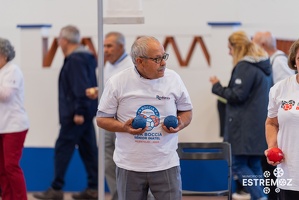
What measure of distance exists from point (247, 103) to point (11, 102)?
1.79 meters

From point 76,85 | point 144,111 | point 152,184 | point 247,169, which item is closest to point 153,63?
point 144,111

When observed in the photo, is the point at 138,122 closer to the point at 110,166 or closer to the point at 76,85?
the point at 110,166

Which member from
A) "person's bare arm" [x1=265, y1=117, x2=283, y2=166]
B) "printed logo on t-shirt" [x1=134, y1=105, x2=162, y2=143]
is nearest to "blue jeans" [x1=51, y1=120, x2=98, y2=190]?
"printed logo on t-shirt" [x1=134, y1=105, x2=162, y2=143]

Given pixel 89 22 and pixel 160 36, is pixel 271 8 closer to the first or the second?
pixel 160 36

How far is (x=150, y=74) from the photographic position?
369 cm

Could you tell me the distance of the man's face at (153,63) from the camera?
3.66 meters

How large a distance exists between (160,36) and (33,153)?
1682mm

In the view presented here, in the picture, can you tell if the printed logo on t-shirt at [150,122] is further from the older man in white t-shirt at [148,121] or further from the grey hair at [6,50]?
the grey hair at [6,50]

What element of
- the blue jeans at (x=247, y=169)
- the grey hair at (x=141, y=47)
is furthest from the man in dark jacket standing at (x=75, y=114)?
the grey hair at (x=141, y=47)

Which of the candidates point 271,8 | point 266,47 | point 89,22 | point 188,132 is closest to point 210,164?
point 188,132

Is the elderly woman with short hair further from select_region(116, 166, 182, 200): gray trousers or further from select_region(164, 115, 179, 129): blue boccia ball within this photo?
select_region(164, 115, 179, 129): blue boccia ball

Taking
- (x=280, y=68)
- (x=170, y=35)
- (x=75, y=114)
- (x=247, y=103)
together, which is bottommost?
(x=75, y=114)

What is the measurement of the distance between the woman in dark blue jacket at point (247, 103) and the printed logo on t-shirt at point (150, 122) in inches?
70.3

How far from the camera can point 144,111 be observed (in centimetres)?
369
